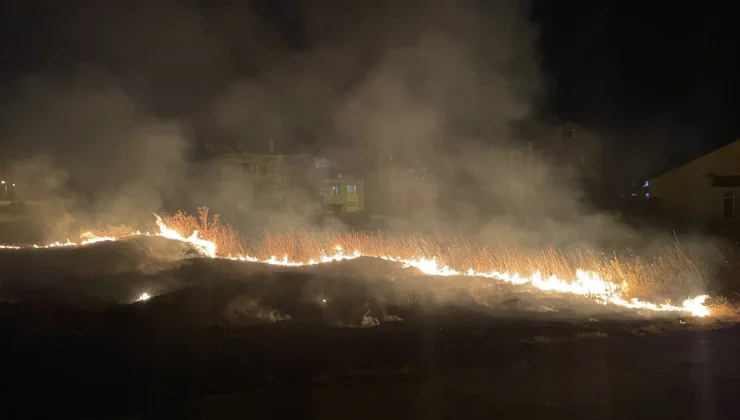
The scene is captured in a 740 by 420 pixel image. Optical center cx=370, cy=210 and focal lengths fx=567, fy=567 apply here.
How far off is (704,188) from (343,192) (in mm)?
18378

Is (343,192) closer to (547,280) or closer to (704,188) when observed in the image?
(704,188)

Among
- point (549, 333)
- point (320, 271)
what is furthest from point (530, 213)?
Answer: point (549, 333)

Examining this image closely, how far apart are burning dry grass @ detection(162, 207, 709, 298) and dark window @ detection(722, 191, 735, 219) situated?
41.5ft

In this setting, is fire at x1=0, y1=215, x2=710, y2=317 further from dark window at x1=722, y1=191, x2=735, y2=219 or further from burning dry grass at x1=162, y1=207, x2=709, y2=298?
dark window at x1=722, y1=191, x2=735, y2=219

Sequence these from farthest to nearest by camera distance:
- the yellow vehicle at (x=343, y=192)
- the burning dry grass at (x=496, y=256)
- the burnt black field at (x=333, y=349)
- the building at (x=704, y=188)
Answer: the yellow vehicle at (x=343, y=192), the building at (x=704, y=188), the burning dry grass at (x=496, y=256), the burnt black field at (x=333, y=349)

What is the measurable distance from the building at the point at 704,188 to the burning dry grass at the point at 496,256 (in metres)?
12.1

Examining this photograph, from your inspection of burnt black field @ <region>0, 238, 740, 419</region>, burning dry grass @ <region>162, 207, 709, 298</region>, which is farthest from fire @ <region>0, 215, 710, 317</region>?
burnt black field @ <region>0, 238, 740, 419</region>

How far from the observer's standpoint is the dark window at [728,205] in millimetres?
25641

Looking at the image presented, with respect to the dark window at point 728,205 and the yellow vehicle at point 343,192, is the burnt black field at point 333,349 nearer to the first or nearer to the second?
the dark window at point 728,205

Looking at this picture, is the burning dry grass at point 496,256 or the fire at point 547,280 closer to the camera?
the fire at point 547,280

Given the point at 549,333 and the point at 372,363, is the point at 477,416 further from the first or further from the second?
the point at 549,333

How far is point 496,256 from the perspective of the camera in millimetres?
12781

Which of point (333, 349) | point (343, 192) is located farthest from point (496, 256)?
point (343, 192)

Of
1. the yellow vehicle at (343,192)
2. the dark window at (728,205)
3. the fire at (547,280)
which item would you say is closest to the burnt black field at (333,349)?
the fire at (547,280)
